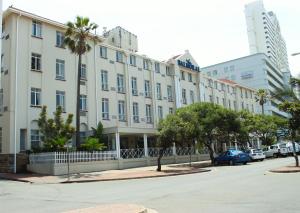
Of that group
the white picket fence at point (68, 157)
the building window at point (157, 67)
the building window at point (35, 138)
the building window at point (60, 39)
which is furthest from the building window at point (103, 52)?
the white picket fence at point (68, 157)

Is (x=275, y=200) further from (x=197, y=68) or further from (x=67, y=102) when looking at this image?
(x=197, y=68)

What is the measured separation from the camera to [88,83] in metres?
34.8

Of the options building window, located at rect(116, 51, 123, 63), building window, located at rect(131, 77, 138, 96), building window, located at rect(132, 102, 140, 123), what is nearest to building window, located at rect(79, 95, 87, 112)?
building window, located at rect(116, 51, 123, 63)

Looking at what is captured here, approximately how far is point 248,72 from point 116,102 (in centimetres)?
7114

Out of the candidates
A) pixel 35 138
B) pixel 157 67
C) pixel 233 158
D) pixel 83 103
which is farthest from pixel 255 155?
pixel 35 138

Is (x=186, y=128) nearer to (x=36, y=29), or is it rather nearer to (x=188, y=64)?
(x=36, y=29)

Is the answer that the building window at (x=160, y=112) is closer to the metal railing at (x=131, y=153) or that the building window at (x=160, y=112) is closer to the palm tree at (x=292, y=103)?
the metal railing at (x=131, y=153)

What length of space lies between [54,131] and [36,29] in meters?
9.87

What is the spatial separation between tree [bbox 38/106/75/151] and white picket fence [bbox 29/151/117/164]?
0.75 meters

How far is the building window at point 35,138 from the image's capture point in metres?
29.6

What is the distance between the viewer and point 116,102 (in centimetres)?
3750

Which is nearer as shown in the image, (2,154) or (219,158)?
(2,154)

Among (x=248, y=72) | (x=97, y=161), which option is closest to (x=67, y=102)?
(x=97, y=161)

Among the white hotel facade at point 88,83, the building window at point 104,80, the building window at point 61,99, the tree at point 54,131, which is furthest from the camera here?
the building window at point 104,80
